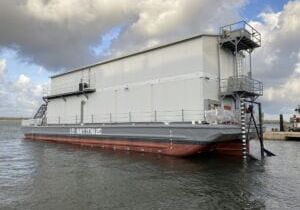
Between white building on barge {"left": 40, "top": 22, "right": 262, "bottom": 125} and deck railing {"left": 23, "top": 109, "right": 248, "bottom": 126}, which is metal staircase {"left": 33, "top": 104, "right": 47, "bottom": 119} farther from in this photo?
white building on barge {"left": 40, "top": 22, "right": 262, "bottom": 125}

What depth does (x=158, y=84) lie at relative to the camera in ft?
76.3

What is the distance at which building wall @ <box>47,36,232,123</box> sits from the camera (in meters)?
21.2

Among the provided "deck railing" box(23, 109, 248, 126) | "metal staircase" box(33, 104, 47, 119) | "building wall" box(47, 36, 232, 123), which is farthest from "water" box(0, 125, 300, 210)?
"metal staircase" box(33, 104, 47, 119)

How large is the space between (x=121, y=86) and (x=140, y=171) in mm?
11523

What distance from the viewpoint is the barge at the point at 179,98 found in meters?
19.8

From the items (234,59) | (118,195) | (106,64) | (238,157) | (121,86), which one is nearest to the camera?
(118,195)

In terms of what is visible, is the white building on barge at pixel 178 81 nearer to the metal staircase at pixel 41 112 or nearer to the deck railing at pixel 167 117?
the deck railing at pixel 167 117

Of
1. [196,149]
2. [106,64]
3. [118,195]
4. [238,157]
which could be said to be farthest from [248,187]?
[106,64]

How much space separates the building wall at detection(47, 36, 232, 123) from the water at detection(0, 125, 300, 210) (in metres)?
3.92

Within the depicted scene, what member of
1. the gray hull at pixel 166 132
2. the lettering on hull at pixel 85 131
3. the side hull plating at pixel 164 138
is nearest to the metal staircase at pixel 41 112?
the lettering on hull at pixel 85 131

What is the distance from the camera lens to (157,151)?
21.6 metres

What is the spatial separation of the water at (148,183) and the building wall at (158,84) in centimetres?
392

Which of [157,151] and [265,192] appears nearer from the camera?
[265,192]

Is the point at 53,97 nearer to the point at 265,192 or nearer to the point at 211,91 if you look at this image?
the point at 211,91
